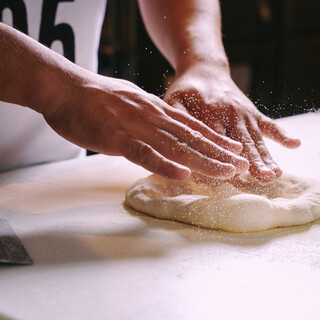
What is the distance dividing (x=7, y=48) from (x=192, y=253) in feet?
1.52

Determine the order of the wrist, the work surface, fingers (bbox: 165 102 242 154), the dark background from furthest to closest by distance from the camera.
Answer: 1. the dark background
2. the wrist
3. fingers (bbox: 165 102 242 154)
4. the work surface

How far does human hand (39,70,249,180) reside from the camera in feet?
2.93

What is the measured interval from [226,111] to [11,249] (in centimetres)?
58

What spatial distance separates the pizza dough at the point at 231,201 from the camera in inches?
36.3

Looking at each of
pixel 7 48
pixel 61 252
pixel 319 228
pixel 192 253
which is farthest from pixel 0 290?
pixel 319 228

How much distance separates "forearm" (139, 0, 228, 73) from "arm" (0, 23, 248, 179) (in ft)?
1.36

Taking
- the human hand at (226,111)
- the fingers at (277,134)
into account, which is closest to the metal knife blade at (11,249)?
the human hand at (226,111)

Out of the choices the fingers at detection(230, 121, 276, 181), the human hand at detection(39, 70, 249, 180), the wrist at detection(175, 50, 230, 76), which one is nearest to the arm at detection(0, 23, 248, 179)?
the human hand at detection(39, 70, 249, 180)

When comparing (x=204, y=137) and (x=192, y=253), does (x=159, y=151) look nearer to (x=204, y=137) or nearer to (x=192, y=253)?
(x=204, y=137)

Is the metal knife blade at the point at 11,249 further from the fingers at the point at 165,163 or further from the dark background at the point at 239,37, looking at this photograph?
the dark background at the point at 239,37

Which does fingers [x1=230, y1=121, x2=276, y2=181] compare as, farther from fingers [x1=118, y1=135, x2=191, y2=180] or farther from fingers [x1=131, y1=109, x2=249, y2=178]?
fingers [x1=118, y1=135, x2=191, y2=180]

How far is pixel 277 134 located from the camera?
1.17 m

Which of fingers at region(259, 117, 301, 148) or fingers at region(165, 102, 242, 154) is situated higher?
fingers at region(165, 102, 242, 154)

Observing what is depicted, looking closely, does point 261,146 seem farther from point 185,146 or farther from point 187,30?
point 187,30
